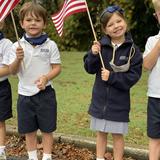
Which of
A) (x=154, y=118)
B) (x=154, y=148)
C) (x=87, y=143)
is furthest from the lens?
(x=87, y=143)

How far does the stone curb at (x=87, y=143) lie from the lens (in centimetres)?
488

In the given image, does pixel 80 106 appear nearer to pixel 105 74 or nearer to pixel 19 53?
pixel 19 53

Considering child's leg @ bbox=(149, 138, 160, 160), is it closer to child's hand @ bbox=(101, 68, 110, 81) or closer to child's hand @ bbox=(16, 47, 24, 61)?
child's hand @ bbox=(101, 68, 110, 81)

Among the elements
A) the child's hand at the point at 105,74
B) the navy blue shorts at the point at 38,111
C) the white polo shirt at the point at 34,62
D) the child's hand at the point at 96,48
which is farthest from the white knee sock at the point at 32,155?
the child's hand at the point at 96,48

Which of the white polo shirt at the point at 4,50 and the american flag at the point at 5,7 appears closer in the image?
the american flag at the point at 5,7

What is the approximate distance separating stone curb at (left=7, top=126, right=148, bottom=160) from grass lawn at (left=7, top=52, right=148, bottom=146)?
25 centimetres

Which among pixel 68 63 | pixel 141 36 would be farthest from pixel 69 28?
pixel 68 63

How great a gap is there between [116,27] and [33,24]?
822 millimetres

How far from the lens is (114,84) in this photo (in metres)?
4.23

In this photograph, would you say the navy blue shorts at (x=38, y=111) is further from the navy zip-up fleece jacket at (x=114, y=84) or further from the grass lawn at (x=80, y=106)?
the grass lawn at (x=80, y=106)

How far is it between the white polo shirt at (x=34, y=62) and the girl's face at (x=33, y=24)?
12 centimetres

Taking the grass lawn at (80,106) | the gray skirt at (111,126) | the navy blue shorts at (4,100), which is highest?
the navy blue shorts at (4,100)

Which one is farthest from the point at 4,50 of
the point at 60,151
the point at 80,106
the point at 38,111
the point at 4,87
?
the point at 80,106

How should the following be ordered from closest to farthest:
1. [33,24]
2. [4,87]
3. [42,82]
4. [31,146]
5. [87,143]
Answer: [42,82] → [33,24] → [31,146] → [4,87] → [87,143]
